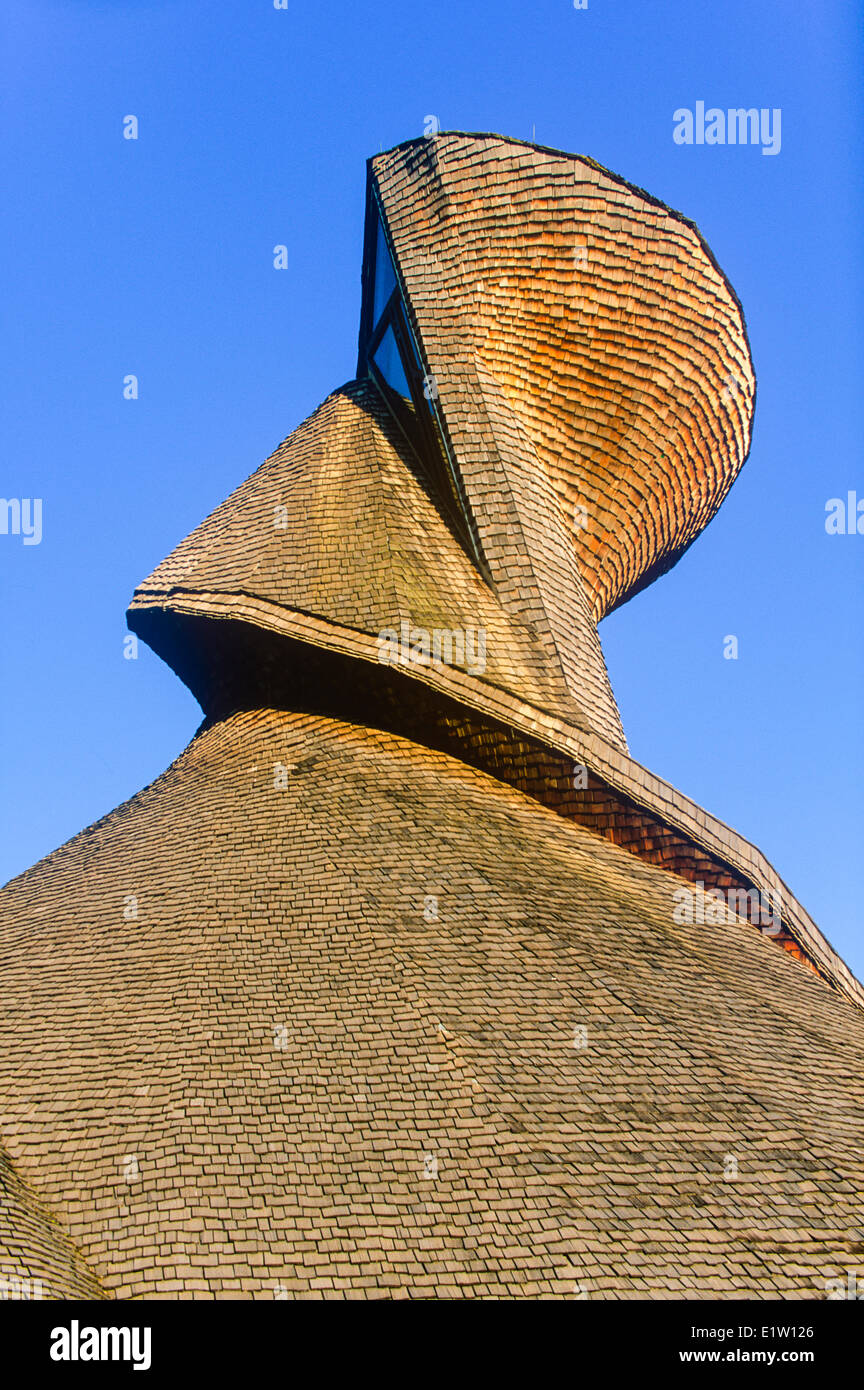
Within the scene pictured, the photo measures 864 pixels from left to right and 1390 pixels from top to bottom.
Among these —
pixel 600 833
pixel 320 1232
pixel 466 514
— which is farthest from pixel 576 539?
pixel 320 1232

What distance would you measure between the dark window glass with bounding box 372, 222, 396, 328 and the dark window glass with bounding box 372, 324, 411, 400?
0.42 m

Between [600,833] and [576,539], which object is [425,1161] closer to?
[600,833]

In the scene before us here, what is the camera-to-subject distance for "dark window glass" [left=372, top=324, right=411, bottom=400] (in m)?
17.1

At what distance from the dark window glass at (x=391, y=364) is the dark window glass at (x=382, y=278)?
42 cm

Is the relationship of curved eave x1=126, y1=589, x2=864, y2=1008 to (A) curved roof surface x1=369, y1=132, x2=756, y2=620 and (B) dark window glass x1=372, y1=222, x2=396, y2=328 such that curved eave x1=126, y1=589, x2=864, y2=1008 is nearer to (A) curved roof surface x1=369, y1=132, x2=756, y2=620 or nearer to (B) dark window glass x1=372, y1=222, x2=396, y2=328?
(A) curved roof surface x1=369, y1=132, x2=756, y2=620

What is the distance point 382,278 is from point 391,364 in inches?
48.6

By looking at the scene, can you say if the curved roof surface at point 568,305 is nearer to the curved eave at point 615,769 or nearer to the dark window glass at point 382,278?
the dark window glass at point 382,278

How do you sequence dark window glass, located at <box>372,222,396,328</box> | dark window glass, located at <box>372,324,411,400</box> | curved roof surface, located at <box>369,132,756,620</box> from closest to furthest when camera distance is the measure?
1. curved roof surface, located at <box>369,132,756,620</box>
2. dark window glass, located at <box>372,324,411,400</box>
3. dark window glass, located at <box>372,222,396,328</box>

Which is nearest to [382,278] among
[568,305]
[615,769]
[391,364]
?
[391,364]

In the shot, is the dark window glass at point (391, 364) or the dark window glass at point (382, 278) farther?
the dark window glass at point (382, 278)

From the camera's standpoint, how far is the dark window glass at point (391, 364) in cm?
1713

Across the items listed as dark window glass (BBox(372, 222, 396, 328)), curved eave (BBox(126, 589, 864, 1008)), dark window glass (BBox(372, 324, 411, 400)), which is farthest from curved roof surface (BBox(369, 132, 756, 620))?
curved eave (BBox(126, 589, 864, 1008))

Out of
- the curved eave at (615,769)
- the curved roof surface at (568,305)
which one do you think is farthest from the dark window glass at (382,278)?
the curved eave at (615,769)

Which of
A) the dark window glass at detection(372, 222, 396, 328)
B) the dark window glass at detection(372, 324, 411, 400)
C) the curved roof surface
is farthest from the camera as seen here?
the dark window glass at detection(372, 222, 396, 328)
